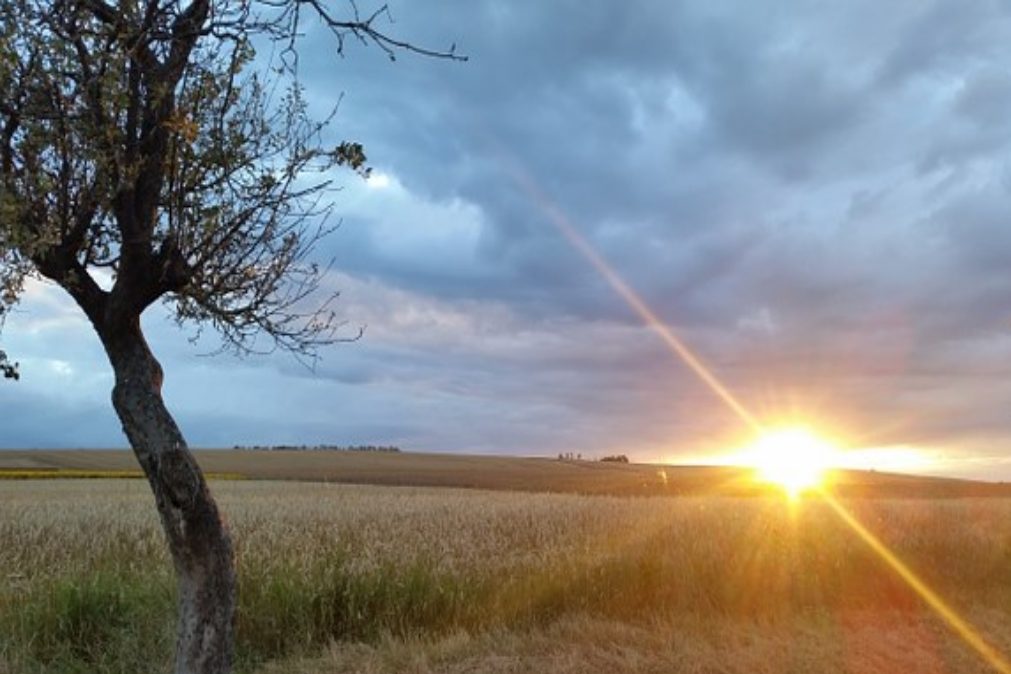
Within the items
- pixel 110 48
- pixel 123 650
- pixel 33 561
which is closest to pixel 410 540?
pixel 33 561

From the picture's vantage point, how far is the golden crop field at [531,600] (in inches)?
359

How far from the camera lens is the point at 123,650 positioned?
912 cm

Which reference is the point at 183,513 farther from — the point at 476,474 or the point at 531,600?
the point at 476,474

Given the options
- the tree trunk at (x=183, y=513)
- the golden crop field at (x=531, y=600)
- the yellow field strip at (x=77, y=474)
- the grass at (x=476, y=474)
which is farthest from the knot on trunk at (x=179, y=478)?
the yellow field strip at (x=77, y=474)

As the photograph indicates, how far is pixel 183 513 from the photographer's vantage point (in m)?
5.21

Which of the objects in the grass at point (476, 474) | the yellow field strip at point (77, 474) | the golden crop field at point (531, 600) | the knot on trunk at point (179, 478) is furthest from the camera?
the yellow field strip at point (77, 474)

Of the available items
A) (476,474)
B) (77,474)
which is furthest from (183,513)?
(476,474)

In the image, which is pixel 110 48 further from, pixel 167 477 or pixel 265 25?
pixel 167 477

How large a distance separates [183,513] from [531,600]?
20.9 feet

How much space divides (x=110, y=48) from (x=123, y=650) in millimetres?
6569

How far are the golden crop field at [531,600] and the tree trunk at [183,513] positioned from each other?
3571 mm

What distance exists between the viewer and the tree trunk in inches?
204

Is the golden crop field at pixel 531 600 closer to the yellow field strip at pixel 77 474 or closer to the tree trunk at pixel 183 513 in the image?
the tree trunk at pixel 183 513

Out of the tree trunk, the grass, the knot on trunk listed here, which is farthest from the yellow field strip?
the knot on trunk
